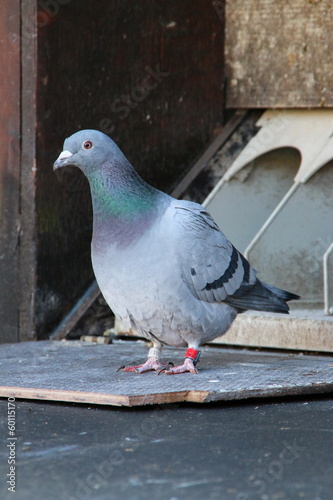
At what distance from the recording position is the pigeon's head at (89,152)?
4734mm

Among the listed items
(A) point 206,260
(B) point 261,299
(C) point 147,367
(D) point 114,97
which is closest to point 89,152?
(A) point 206,260

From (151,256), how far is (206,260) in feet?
1.26

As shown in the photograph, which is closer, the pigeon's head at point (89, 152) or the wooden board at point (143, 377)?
the wooden board at point (143, 377)

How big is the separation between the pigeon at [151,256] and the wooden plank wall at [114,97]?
4.77 ft

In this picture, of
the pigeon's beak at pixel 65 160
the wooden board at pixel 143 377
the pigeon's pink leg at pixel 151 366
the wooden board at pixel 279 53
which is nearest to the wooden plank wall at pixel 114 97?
the wooden board at pixel 279 53

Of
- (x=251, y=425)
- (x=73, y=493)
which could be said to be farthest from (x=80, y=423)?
(x=73, y=493)

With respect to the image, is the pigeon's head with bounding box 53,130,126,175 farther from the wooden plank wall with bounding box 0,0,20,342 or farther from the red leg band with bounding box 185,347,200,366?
the wooden plank wall with bounding box 0,0,20,342

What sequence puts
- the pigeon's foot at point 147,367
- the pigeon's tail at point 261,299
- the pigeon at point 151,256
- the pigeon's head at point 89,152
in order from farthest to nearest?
1. the pigeon's tail at point 261,299
2. the pigeon's foot at point 147,367
3. the pigeon's head at point 89,152
4. the pigeon at point 151,256

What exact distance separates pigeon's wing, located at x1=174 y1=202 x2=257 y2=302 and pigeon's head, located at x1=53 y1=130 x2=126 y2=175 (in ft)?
1.42

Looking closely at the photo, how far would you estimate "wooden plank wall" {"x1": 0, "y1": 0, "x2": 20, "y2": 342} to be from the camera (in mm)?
6113

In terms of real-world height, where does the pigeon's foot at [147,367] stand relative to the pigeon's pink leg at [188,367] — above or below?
below

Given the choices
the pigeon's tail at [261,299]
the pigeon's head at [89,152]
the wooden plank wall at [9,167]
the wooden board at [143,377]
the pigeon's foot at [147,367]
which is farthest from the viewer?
the wooden plank wall at [9,167]

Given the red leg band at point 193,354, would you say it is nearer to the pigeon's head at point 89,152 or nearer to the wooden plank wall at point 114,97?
the pigeon's head at point 89,152

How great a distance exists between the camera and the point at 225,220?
6680mm
